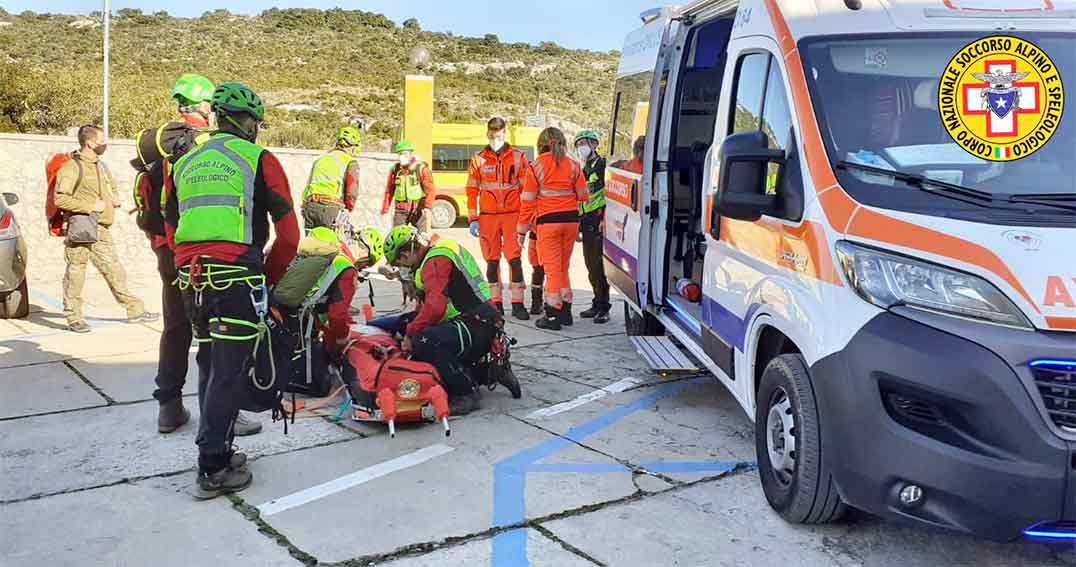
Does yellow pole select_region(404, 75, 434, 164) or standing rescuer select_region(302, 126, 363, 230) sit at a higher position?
yellow pole select_region(404, 75, 434, 164)

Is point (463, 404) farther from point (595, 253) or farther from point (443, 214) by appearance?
A: point (443, 214)

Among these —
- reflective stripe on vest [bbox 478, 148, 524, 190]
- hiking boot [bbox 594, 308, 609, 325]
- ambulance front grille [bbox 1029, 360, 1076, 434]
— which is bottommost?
hiking boot [bbox 594, 308, 609, 325]

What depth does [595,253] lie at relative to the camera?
8664mm

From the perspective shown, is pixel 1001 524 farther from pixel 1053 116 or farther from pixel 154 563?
pixel 154 563

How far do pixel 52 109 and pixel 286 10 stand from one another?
44709mm

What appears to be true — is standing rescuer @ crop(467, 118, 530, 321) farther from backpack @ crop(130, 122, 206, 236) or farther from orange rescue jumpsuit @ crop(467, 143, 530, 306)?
backpack @ crop(130, 122, 206, 236)

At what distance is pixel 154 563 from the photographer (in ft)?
10.9

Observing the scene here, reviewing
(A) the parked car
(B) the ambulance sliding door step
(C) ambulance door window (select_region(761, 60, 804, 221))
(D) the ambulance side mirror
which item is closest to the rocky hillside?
(A) the parked car

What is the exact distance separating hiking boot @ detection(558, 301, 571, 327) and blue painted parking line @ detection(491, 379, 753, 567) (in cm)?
256

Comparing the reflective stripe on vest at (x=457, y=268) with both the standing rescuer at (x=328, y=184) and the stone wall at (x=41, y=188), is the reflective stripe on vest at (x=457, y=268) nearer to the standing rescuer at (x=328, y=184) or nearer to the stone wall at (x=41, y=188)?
the standing rescuer at (x=328, y=184)

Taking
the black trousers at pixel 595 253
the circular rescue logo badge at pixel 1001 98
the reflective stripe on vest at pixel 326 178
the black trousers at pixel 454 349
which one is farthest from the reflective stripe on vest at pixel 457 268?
the reflective stripe on vest at pixel 326 178

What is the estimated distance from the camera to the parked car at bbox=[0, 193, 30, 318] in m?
7.55

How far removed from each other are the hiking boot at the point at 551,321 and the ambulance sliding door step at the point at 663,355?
153 cm

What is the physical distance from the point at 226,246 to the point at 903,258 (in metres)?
2.74
